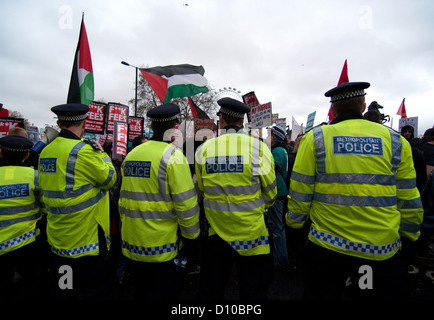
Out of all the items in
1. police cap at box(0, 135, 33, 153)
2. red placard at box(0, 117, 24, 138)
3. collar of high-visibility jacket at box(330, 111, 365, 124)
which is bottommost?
police cap at box(0, 135, 33, 153)

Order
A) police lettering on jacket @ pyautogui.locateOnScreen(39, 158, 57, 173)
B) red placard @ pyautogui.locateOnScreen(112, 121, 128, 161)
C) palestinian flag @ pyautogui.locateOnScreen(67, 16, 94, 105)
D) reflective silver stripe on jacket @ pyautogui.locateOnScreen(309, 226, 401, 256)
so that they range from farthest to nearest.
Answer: red placard @ pyautogui.locateOnScreen(112, 121, 128, 161)
palestinian flag @ pyautogui.locateOnScreen(67, 16, 94, 105)
police lettering on jacket @ pyautogui.locateOnScreen(39, 158, 57, 173)
reflective silver stripe on jacket @ pyautogui.locateOnScreen(309, 226, 401, 256)

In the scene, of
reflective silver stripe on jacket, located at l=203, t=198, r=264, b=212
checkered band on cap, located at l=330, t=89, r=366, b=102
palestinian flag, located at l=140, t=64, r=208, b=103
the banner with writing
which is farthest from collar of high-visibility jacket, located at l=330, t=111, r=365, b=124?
palestinian flag, located at l=140, t=64, r=208, b=103

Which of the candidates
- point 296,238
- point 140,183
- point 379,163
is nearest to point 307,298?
point 296,238

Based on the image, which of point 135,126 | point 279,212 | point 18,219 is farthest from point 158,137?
point 135,126

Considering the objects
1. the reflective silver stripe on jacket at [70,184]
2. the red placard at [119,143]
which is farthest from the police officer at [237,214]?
the red placard at [119,143]

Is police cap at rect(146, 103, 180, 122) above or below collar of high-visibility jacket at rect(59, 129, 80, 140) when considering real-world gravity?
above

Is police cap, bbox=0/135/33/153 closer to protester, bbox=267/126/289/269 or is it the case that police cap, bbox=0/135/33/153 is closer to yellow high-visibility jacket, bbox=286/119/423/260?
yellow high-visibility jacket, bbox=286/119/423/260

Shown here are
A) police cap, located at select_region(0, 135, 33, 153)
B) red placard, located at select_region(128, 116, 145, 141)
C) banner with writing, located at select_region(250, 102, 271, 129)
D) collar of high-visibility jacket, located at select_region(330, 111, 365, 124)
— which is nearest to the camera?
collar of high-visibility jacket, located at select_region(330, 111, 365, 124)

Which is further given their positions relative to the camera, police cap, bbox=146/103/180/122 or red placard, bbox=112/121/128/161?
red placard, bbox=112/121/128/161

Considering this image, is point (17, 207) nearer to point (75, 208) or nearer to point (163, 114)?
point (75, 208)

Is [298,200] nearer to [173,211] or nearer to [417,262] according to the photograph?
A: [173,211]

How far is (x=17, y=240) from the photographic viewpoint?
2.32 metres

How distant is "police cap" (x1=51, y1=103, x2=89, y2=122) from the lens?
2.28 metres

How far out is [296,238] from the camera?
2064 mm
